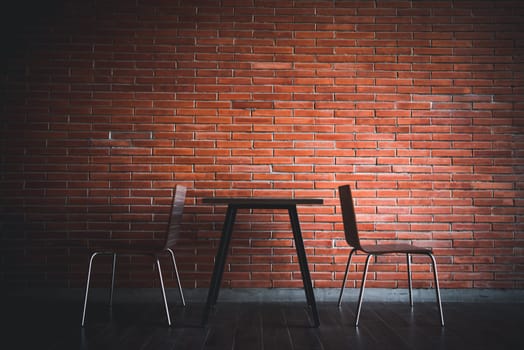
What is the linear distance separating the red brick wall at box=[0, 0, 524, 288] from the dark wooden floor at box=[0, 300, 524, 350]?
0.30 metres

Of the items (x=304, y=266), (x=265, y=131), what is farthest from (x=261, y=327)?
(x=265, y=131)

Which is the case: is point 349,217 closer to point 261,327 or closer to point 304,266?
point 304,266

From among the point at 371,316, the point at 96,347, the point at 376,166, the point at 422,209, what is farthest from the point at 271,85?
the point at 96,347

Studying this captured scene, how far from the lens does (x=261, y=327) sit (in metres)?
2.80

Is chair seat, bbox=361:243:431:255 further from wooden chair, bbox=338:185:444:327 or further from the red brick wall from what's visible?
the red brick wall

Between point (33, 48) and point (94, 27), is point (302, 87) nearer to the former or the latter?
point (94, 27)

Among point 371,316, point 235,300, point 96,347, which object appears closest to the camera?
point 96,347

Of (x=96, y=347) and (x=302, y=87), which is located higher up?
(x=302, y=87)

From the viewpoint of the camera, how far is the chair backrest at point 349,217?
2.88 m

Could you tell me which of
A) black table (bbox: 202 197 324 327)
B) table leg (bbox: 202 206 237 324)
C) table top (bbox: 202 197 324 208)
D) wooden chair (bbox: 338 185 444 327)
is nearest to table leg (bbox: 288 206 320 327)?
black table (bbox: 202 197 324 327)

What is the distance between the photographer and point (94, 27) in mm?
3670

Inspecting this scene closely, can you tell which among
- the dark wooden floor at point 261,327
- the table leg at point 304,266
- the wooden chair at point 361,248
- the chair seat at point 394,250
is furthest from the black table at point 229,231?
the chair seat at point 394,250

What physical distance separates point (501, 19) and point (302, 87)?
185cm

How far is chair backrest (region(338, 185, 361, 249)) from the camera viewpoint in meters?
2.88
